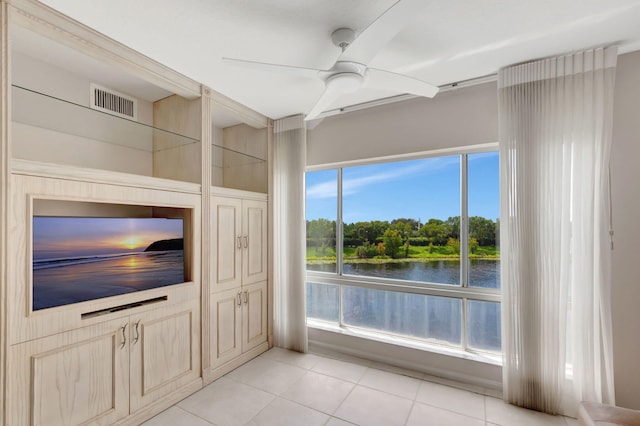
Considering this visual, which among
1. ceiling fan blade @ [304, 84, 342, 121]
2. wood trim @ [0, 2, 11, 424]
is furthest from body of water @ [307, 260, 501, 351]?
wood trim @ [0, 2, 11, 424]

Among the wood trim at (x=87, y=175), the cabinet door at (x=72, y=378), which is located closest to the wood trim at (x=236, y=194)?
the wood trim at (x=87, y=175)

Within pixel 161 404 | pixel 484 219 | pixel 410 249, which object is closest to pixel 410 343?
pixel 410 249

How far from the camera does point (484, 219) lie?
259 centimetres

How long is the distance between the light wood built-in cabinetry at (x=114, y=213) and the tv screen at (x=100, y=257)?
49 millimetres

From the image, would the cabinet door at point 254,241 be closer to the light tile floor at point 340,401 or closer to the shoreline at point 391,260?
the shoreline at point 391,260

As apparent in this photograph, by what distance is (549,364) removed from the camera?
2080 millimetres

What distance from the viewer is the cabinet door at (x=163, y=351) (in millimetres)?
2004

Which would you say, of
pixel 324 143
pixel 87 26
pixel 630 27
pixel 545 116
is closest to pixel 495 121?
pixel 545 116

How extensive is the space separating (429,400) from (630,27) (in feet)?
9.43

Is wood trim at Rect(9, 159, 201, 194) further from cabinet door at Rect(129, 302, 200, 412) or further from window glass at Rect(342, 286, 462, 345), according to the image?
window glass at Rect(342, 286, 462, 345)

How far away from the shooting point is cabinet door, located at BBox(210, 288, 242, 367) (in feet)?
8.54

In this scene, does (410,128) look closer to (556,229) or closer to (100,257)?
(556,229)

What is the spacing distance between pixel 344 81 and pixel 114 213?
207 cm

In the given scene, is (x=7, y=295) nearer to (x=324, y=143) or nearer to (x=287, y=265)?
(x=287, y=265)
